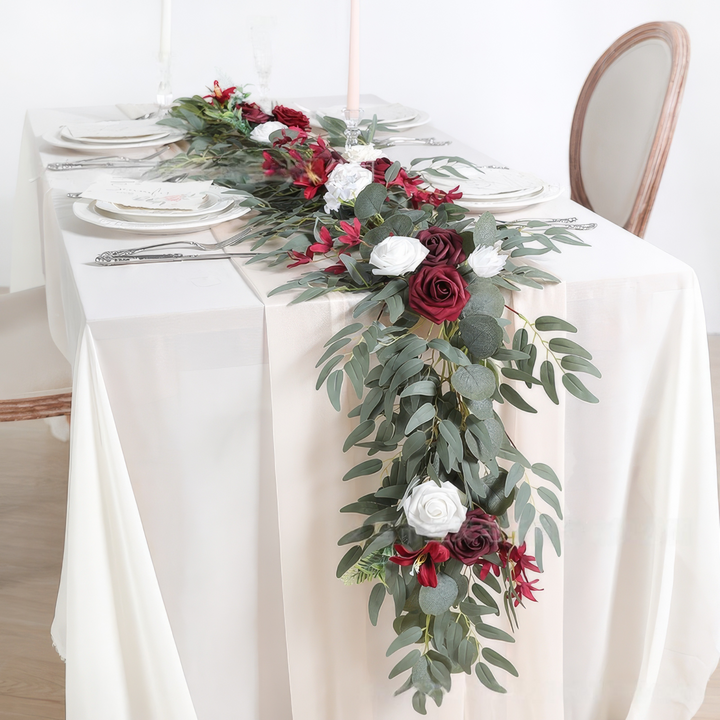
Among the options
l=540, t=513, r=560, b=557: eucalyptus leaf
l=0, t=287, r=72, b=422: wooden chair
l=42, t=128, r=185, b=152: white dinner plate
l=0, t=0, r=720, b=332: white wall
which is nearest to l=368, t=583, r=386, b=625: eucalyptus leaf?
l=540, t=513, r=560, b=557: eucalyptus leaf

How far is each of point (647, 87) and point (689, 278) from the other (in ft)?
2.76

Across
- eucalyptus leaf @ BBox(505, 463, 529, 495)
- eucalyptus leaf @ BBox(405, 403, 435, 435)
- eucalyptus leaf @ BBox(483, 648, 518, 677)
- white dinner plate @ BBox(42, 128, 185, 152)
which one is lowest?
eucalyptus leaf @ BBox(483, 648, 518, 677)

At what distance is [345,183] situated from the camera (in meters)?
1.08

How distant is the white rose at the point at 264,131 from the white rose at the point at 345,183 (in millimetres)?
502

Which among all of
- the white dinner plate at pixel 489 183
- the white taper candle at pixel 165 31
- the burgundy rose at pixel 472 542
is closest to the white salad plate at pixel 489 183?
the white dinner plate at pixel 489 183

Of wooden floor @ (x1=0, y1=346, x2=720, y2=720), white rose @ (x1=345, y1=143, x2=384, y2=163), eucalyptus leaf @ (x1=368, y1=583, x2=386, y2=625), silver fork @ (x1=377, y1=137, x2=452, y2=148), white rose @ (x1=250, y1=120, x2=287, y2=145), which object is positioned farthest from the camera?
silver fork @ (x1=377, y1=137, x2=452, y2=148)

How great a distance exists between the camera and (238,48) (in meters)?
3.13

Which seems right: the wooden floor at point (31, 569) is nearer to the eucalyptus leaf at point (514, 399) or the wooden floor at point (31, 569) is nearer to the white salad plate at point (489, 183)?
the eucalyptus leaf at point (514, 399)

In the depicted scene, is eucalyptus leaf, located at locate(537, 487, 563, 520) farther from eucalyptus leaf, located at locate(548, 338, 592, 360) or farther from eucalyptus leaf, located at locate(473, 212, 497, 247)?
eucalyptus leaf, located at locate(473, 212, 497, 247)

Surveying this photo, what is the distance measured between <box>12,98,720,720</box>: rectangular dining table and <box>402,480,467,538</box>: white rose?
160 mm

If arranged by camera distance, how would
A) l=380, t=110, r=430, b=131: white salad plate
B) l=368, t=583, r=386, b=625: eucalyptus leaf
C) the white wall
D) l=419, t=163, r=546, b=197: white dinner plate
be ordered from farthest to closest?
the white wall, l=380, t=110, r=430, b=131: white salad plate, l=419, t=163, r=546, b=197: white dinner plate, l=368, t=583, r=386, b=625: eucalyptus leaf

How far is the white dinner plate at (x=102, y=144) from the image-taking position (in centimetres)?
170

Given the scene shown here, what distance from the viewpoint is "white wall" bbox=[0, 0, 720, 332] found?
3016 mm

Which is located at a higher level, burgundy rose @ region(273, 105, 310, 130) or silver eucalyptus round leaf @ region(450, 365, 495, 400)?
burgundy rose @ region(273, 105, 310, 130)
